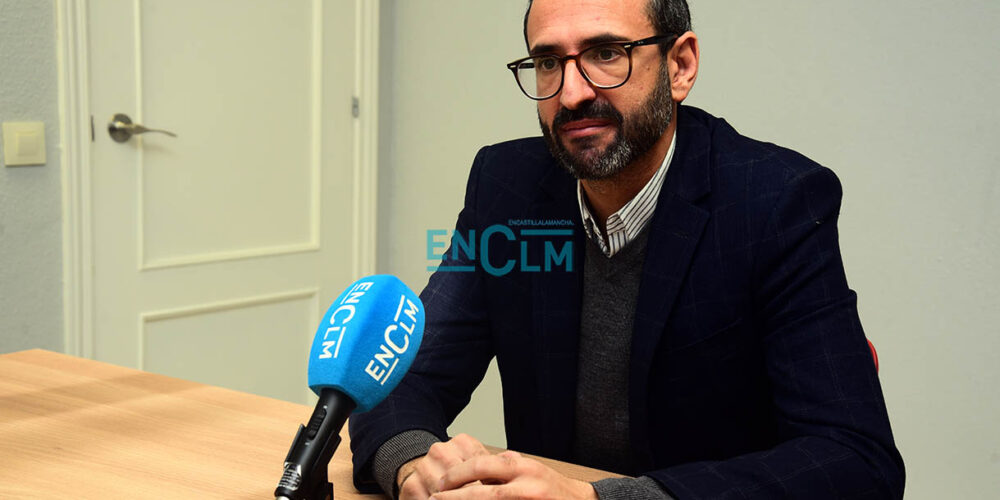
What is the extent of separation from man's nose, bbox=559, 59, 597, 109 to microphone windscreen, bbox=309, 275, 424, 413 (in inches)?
19.2

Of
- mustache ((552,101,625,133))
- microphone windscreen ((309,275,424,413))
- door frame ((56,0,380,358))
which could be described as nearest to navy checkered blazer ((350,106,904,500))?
mustache ((552,101,625,133))

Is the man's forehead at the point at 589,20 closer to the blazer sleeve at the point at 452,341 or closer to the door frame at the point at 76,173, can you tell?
the blazer sleeve at the point at 452,341

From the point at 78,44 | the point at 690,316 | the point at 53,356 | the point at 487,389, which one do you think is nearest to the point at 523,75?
the point at 690,316

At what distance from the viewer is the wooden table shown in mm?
978

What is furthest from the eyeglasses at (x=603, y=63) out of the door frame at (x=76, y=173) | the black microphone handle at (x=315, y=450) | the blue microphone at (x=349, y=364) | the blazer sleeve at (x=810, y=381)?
the door frame at (x=76, y=173)

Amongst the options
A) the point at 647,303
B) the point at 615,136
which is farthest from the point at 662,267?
the point at 615,136

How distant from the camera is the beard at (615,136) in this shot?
1271mm

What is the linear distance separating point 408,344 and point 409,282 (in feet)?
8.00

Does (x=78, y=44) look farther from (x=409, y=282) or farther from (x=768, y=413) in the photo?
(x=768, y=413)

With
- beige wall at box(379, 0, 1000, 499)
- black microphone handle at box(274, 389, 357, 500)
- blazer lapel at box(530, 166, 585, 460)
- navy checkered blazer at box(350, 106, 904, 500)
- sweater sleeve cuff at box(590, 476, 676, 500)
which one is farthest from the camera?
beige wall at box(379, 0, 1000, 499)

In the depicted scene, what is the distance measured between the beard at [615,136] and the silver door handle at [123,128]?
1626 mm

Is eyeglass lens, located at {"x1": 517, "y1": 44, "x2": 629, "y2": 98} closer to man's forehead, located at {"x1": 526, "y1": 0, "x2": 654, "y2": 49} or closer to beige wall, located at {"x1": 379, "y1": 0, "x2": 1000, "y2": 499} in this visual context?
man's forehead, located at {"x1": 526, "y1": 0, "x2": 654, "y2": 49}

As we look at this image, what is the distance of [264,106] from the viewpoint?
287 cm

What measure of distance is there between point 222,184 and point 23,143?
1.96ft
